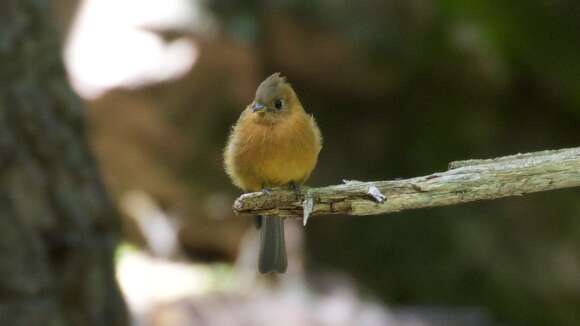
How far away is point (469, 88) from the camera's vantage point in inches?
343

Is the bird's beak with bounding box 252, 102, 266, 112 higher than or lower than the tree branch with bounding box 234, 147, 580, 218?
higher

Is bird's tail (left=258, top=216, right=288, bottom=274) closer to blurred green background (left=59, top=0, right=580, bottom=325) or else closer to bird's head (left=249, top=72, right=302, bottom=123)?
bird's head (left=249, top=72, right=302, bottom=123)

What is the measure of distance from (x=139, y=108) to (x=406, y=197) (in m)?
5.99

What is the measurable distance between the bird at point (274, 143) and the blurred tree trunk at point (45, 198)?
1.48 meters

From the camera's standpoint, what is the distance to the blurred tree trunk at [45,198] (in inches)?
180

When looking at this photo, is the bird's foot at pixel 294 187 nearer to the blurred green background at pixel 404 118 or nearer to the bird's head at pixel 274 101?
the bird's head at pixel 274 101

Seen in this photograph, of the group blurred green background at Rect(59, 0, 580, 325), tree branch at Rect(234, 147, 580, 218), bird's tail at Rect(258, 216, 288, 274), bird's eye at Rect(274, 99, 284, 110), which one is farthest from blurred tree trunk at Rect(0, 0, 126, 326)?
blurred green background at Rect(59, 0, 580, 325)

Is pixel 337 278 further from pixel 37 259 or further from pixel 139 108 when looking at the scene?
pixel 37 259

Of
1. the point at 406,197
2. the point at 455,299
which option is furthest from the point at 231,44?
the point at 406,197

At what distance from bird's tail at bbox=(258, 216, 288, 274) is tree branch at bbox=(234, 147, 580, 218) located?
2.95 feet

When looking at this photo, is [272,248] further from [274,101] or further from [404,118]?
[404,118]

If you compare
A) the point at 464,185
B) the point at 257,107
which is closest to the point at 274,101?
the point at 257,107

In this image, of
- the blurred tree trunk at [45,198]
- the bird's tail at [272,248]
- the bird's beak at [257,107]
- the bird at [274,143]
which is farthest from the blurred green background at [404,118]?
the bird's beak at [257,107]

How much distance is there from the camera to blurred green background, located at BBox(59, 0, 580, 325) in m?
8.42
